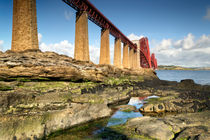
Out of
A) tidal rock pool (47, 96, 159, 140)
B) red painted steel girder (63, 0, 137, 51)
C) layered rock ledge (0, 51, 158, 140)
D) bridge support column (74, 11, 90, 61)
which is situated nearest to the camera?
layered rock ledge (0, 51, 158, 140)

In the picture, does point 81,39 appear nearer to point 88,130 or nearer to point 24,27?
point 24,27

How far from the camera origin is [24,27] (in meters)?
10.9

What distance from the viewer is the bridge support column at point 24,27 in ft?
34.9

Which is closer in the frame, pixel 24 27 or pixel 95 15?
pixel 24 27

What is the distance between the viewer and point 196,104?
29.0 feet

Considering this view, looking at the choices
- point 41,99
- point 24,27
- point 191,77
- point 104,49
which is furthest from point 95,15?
point 191,77

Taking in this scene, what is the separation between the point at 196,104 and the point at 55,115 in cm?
952

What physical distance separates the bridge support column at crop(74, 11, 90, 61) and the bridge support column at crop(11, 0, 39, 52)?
25.1ft

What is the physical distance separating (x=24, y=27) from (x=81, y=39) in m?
8.65

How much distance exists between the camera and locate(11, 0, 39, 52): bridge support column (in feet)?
34.9

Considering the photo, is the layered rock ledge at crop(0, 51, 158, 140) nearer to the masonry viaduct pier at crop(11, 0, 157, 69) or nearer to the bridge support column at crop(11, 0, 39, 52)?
the bridge support column at crop(11, 0, 39, 52)

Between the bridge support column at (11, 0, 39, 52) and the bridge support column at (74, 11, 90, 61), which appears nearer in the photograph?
the bridge support column at (11, 0, 39, 52)

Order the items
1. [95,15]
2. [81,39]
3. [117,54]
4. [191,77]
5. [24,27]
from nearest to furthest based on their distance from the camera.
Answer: [24,27]
[81,39]
[95,15]
[117,54]
[191,77]

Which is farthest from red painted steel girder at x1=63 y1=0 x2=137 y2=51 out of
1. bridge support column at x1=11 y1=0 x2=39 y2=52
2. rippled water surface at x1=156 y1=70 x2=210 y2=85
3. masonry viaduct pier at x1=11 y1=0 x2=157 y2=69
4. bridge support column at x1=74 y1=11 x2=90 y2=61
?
rippled water surface at x1=156 y1=70 x2=210 y2=85
